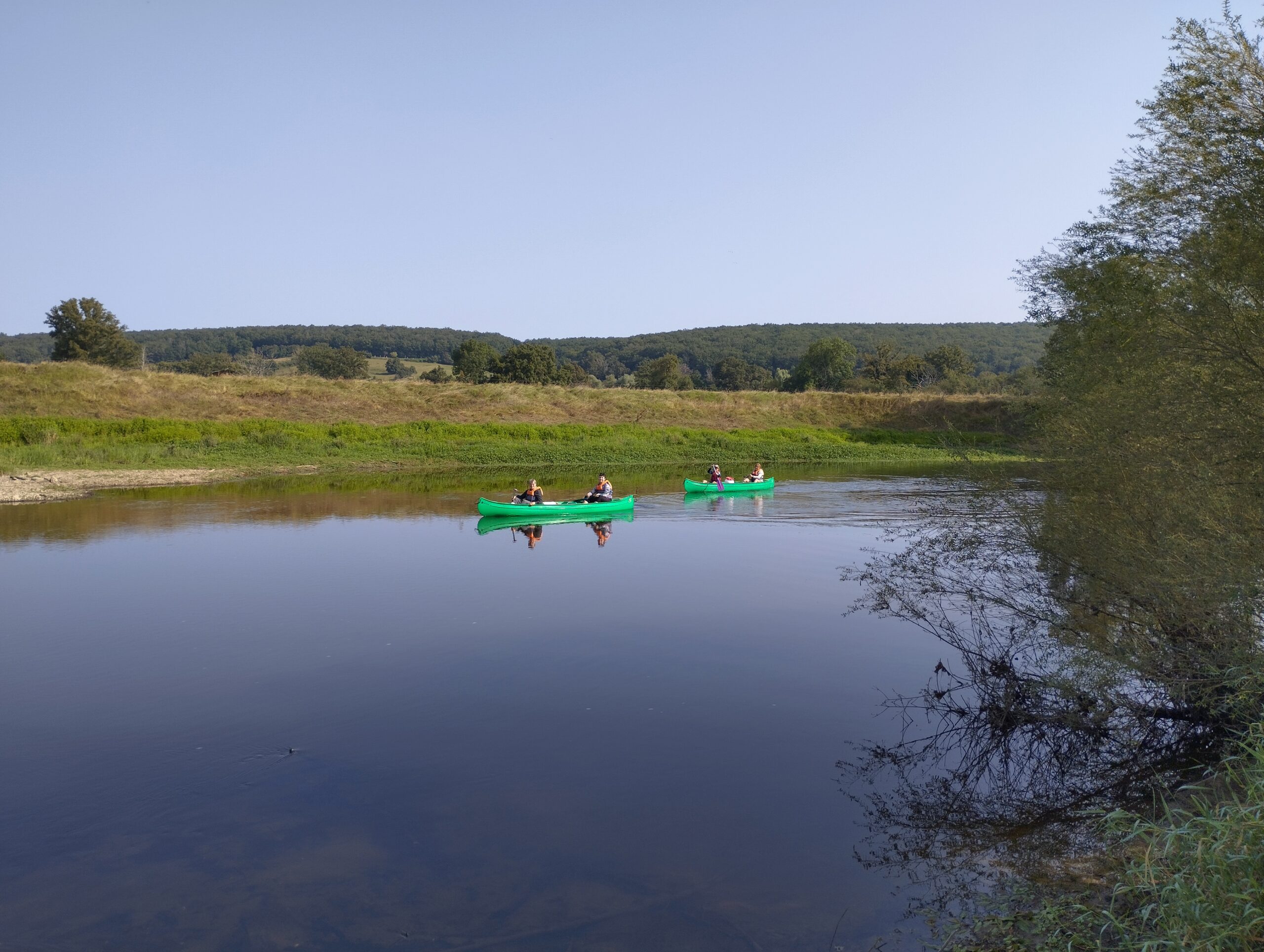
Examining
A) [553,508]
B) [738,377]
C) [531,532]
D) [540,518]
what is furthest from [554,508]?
[738,377]

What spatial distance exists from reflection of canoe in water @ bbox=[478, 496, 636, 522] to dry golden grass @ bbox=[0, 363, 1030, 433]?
1692 centimetres

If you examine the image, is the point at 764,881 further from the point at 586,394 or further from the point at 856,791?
the point at 586,394

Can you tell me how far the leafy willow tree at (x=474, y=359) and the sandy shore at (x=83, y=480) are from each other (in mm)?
39609

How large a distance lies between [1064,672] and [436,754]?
209 inches

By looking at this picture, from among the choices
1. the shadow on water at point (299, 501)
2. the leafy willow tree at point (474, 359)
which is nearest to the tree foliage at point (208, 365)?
the leafy willow tree at point (474, 359)

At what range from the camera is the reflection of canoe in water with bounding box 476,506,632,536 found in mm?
24875

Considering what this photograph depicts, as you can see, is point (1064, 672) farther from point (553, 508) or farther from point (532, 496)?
point (532, 496)

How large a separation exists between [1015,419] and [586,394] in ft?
154

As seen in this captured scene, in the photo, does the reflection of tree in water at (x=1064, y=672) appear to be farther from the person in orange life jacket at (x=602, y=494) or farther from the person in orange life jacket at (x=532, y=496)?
the person in orange life jacket at (x=532, y=496)

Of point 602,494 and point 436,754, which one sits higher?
point 602,494

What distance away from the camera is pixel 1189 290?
7.90 m

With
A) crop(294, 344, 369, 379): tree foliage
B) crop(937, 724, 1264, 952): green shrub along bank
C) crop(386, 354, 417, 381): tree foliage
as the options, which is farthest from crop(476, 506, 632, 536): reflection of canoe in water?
crop(386, 354, 417, 381): tree foliage

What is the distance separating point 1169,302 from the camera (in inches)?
324

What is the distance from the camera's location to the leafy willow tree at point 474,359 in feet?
250
